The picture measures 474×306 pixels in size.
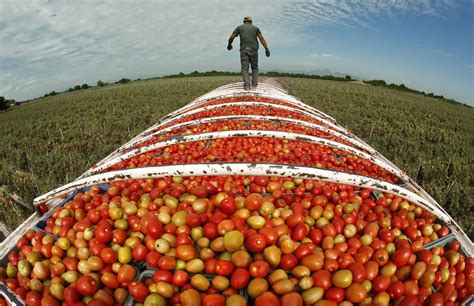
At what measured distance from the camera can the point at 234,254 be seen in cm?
180

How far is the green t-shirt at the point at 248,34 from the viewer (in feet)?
27.1

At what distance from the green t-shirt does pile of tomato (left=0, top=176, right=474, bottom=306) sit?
6945 mm

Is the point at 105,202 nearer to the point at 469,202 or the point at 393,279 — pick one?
the point at 393,279

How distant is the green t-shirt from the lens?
827 centimetres

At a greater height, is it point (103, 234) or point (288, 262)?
point (103, 234)

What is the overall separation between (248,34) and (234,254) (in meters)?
7.83

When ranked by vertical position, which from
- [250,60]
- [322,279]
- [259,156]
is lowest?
[322,279]

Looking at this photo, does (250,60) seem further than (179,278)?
Yes

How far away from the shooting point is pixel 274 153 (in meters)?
3.86

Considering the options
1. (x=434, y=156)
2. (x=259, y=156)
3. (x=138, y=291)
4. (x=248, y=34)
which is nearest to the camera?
(x=138, y=291)

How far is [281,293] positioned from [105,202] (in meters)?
1.77

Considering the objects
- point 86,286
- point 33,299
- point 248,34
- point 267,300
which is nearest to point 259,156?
point 267,300

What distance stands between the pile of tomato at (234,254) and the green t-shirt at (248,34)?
6945 mm

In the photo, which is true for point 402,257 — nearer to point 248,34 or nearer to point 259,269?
point 259,269
